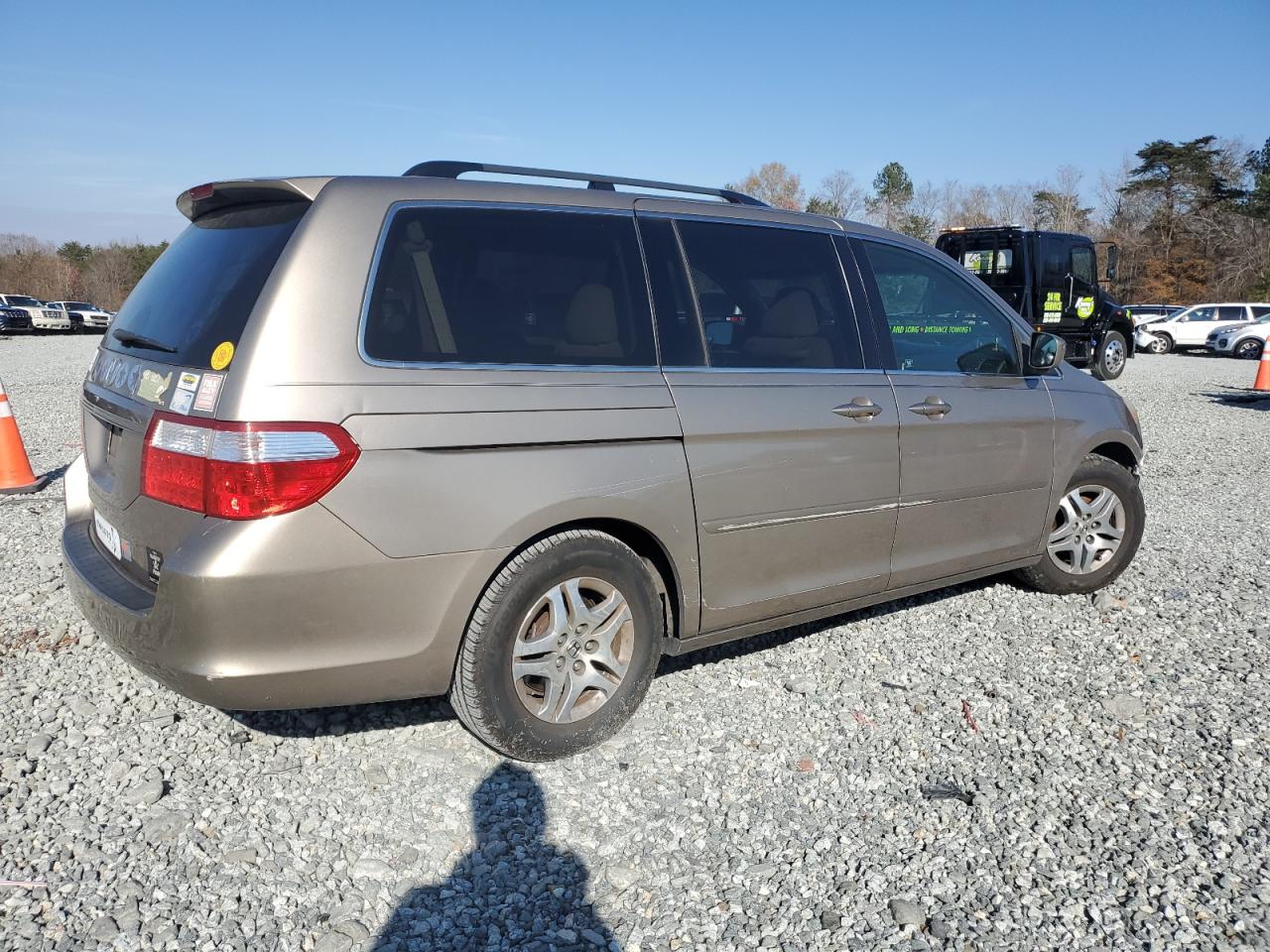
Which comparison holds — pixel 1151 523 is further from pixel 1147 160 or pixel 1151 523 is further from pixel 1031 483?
pixel 1147 160

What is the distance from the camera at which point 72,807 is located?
8.99 feet

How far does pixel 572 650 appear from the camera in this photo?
119 inches

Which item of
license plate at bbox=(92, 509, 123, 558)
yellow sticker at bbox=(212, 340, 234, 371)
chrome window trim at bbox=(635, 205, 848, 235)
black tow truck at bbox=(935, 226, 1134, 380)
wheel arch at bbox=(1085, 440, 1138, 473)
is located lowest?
wheel arch at bbox=(1085, 440, 1138, 473)

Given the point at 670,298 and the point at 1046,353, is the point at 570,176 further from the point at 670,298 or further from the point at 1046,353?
the point at 1046,353

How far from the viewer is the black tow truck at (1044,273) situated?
15.4 metres

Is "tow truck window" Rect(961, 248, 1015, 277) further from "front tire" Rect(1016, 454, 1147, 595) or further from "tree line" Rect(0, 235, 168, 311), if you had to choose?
"tree line" Rect(0, 235, 168, 311)

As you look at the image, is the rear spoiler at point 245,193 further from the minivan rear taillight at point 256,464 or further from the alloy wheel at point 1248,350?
the alloy wheel at point 1248,350

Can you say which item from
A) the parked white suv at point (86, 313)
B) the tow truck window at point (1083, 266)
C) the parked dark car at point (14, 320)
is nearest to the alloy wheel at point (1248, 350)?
the tow truck window at point (1083, 266)

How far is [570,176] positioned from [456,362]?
103 centimetres

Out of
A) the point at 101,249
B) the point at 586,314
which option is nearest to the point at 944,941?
the point at 586,314

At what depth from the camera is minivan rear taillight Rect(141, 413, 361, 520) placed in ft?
7.93

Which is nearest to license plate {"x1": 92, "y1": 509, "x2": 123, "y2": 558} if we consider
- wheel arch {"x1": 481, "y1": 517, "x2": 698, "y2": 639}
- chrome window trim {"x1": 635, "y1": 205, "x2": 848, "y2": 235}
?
wheel arch {"x1": 481, "y1": 517, "x2": 698, "y2": 639}

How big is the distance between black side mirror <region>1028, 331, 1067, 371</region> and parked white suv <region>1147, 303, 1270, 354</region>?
89.8 ft

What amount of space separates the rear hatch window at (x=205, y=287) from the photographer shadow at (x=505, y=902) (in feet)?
5.13
